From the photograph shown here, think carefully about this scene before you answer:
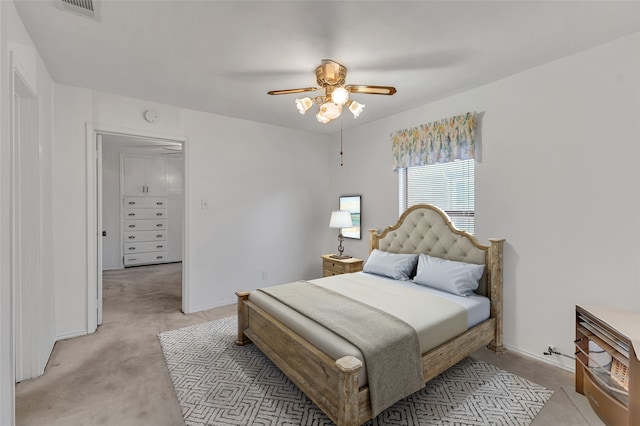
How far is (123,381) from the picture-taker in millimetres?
A: 2350

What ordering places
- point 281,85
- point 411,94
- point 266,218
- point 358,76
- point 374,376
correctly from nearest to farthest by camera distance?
point 374,376
point 358,76
point 281,85
point 411,94
point 266,218

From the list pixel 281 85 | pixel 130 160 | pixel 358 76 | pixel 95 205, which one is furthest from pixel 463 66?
pixel 130 160

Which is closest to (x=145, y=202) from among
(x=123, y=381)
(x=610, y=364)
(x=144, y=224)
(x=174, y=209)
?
(x=144, y=224)

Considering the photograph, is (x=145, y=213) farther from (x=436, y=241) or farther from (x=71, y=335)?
(x=436, y=241)

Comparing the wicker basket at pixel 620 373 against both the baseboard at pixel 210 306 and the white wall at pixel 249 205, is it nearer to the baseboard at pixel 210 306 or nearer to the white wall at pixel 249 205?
the white wall at pixel 249 205

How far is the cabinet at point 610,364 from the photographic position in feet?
5.57

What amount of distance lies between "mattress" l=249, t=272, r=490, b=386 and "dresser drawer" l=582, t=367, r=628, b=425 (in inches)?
30.0

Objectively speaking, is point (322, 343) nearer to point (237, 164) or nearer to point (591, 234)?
point (591, 234)

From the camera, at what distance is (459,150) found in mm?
3176

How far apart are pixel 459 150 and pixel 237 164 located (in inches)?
110

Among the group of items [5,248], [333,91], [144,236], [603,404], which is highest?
[333,91]

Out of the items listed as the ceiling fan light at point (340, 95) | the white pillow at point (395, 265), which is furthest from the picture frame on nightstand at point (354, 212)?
the ceiling fan light at point (340, 95)

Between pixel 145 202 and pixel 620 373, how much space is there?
25.5 ft

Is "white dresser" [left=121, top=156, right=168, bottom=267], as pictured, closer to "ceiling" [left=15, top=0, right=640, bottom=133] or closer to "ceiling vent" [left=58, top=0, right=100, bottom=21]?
"ceiling" [left=15, top=0, right=640, bottom=133]
